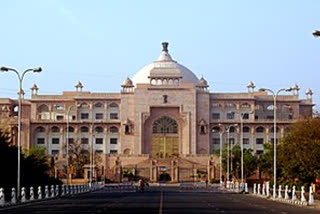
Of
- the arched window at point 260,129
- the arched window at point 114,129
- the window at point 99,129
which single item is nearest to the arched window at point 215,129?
the arched window at point 260,129

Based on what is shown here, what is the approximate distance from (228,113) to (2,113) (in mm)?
39191

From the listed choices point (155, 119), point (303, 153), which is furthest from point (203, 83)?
point (303, 153)

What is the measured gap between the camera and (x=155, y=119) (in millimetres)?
146125

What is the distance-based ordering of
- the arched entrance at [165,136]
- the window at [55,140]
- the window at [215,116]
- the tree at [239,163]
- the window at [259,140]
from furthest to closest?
the window at [215,116] → the window at [259,140] → the window at [55,140] → the arched entrance at [165,136] → the tree at [239,163]

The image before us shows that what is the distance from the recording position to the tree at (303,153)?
187 feet

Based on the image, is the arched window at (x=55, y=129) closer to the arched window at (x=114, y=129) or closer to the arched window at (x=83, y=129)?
the arched window at (x=83, y=129)

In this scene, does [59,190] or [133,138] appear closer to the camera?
[59,190]

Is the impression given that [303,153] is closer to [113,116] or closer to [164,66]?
[113,116]

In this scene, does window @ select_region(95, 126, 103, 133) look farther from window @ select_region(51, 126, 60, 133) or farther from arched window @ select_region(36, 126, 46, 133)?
arched window @ select_region(36, 126, 46, 133)

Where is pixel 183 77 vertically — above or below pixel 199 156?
above

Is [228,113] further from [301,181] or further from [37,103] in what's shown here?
[301,181]

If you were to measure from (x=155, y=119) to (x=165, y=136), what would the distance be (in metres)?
3.32

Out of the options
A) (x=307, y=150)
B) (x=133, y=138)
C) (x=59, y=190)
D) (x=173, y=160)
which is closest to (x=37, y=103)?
(x=133, y=138)

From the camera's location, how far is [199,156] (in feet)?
456
